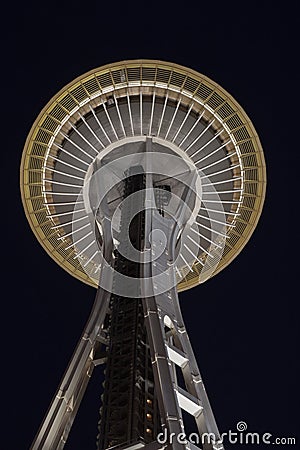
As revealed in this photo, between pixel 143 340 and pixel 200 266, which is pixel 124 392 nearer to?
pixel 143 340

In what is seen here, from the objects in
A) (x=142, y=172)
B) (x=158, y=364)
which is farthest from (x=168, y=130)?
(x=158, y=364)

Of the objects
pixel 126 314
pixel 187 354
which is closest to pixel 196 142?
pixel 126 314

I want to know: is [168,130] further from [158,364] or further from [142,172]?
[158,364]

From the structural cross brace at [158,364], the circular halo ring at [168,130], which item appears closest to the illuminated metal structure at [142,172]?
the circular halo ring at [168,130]

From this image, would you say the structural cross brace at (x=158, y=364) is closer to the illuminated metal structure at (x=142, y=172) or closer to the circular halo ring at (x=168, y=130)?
A: the illuminated metal structure at (x=142, y=172)

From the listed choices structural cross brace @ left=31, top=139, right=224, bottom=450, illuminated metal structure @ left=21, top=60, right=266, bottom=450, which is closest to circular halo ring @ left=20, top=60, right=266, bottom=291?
illuminated metal structure @ left=21, top=60, right=266, bottom=450

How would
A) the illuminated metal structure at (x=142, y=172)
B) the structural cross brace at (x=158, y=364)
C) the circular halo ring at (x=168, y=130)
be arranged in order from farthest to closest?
the circular halo ring at (x=168, y=130)
the illuminated metal structure at (x=142, y=172)
the structural cross brace at (x=158, y=364)

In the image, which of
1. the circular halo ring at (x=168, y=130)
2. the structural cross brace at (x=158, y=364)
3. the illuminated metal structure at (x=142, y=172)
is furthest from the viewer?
the circular halo ring at (x=168, y=130)

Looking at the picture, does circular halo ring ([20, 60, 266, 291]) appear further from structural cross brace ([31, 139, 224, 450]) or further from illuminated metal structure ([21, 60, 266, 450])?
structural cross brace ([31, 139, 224, 450])
